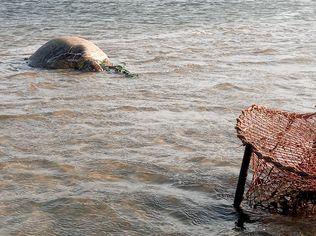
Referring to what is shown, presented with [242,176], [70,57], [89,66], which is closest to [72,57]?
[70,57]

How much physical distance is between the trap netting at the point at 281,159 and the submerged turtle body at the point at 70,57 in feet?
17.1

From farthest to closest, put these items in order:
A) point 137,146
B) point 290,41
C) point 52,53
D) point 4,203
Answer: point 290,41 < point 52,53 < point 137,146 < point 4,203

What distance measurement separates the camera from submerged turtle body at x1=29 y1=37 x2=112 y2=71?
31.7 feet

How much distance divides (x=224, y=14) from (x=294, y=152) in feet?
42.2

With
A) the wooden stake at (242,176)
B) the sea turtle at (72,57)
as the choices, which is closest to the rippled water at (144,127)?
the wooden stake at (242,176)

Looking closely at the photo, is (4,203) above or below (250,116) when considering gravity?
below

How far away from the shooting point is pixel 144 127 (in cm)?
638

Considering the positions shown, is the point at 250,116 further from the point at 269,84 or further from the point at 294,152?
the point at 269,84

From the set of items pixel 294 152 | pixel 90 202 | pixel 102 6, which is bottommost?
pixel 102 6

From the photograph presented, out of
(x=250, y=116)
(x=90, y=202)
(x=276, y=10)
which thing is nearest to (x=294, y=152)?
(x=250, y=116)

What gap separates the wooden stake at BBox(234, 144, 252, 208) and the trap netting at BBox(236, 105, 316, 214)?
7 centimetres

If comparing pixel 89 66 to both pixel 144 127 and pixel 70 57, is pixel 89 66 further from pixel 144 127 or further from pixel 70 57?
pixel 144 127

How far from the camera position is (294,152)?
14.5 feet

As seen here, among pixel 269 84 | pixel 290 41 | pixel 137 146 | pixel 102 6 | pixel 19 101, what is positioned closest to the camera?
pixel 137 146
